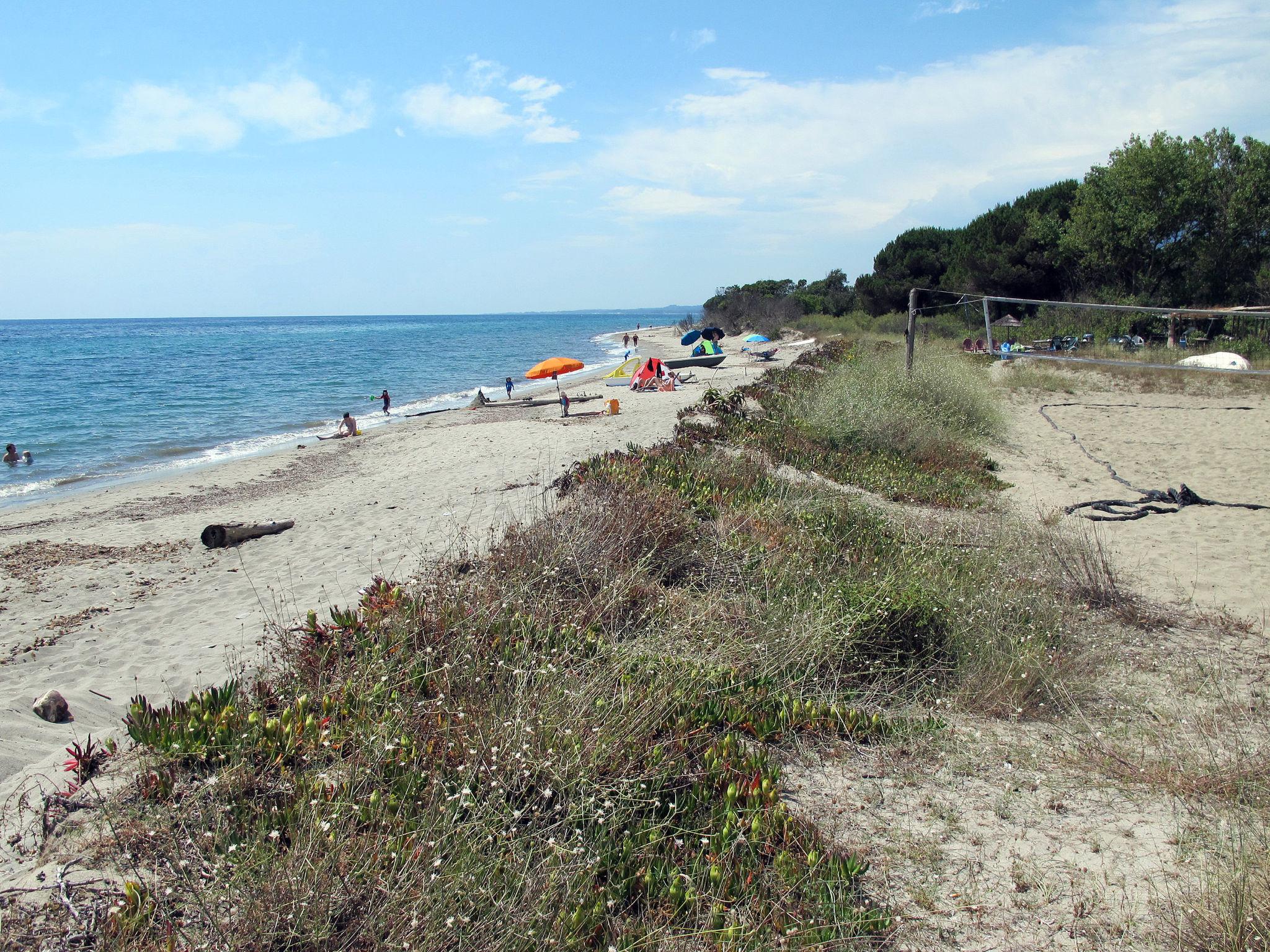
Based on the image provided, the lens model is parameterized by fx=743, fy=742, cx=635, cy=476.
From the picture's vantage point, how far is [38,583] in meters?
7.73

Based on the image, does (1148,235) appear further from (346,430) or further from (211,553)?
(211,553)

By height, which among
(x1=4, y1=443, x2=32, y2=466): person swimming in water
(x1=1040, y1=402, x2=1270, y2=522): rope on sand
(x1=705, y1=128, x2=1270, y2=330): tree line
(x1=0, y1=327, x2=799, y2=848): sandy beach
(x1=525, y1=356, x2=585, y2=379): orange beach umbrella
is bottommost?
(x1=1040, y1=402, x2=1270, y2=522): rope on sand

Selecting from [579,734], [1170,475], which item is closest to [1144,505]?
[1170,475]

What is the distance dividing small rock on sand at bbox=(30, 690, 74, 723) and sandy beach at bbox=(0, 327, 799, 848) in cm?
6

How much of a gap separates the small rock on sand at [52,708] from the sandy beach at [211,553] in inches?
2.2

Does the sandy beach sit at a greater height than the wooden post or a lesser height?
lesser

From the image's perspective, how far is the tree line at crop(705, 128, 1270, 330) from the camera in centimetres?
2812

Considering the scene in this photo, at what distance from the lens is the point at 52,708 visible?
162 inches

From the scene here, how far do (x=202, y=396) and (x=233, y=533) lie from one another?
25537 millimetres

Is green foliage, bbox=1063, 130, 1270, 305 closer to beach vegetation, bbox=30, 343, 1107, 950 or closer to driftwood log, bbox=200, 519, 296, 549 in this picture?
beach vegetation, bbox=30, 343, 1107, 950

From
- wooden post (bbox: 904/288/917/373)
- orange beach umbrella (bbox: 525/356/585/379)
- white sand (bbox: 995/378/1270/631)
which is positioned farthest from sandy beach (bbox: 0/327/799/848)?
orange beach umbrella (bbox: 525/356/585/379)

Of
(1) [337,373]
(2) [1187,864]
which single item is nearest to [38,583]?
(2) [1187,864]

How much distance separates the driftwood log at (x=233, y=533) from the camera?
28.9 feet

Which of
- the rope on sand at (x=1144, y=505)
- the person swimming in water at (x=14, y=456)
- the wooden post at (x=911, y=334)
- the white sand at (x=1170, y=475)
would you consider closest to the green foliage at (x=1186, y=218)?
the white sand at (x=1170, y=475)
